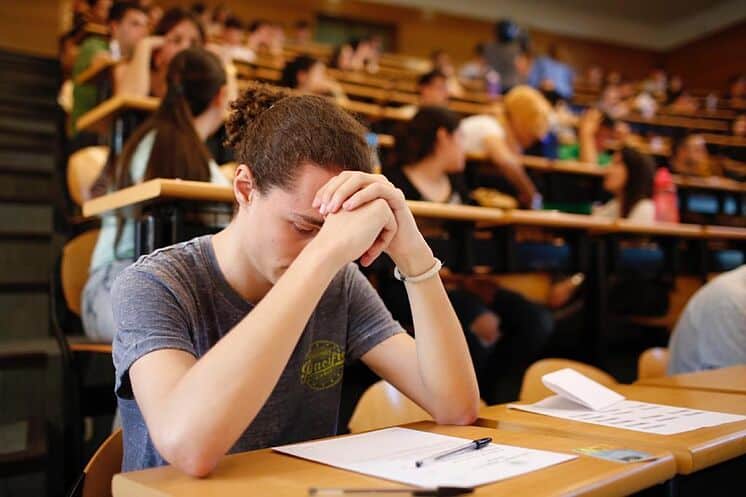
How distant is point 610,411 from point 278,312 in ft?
1.79

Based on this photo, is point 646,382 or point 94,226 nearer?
point 646,382

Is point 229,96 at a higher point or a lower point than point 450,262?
higher

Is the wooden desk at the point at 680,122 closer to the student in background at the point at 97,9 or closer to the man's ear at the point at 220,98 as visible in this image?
the student in background at the point at 97,9

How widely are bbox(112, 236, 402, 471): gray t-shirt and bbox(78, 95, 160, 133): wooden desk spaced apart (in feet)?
5.25

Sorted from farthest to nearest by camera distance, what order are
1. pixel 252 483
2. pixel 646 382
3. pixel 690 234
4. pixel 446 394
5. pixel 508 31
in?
pixel 508 31 → pixel 690 234 → pixel 646 382 → pixel 446 394 → pixel 252 483

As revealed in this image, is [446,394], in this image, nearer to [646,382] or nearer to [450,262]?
[646,382]

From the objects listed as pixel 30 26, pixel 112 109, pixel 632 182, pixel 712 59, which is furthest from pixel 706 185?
pixel 712 59

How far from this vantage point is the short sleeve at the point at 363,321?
1126 mm

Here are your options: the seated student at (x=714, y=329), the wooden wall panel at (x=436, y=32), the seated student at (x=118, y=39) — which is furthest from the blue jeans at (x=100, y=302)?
the wooden wall panel at (x=436, y=32)

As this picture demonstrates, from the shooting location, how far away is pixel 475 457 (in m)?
0.76

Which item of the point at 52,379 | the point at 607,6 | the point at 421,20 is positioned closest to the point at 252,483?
the point at 52,379

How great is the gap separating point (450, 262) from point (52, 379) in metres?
1.14

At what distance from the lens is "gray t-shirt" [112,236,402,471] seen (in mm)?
863

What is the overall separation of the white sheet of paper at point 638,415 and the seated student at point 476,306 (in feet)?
3.53
